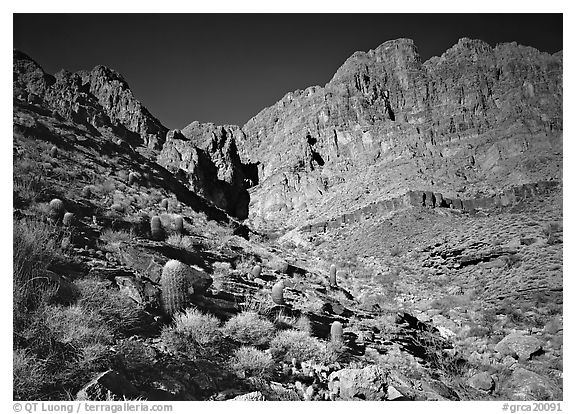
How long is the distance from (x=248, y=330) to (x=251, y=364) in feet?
2.97

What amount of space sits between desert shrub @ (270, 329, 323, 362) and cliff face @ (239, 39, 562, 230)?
130 feet

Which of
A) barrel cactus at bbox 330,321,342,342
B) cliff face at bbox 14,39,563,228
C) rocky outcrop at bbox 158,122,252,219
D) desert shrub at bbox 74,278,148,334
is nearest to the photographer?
desert shrub at bbox 74,278,148,334

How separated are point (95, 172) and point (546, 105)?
66.4 m

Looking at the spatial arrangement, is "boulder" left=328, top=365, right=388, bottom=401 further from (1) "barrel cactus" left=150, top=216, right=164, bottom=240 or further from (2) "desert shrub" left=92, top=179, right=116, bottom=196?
(2) "desert shrub" left=92, top=179, right=116, bottom=196

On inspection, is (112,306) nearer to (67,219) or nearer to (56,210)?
(67,219)

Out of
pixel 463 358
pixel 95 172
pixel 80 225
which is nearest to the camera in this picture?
pixel 80 225

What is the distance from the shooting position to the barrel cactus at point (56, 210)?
23.2 feet

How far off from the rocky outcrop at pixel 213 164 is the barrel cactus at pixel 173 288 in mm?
63822

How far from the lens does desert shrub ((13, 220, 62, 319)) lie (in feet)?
14.1

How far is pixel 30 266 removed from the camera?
15.4ft

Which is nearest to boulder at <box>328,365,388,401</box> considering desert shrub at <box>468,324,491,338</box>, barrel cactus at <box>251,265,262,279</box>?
barrel cactus at <box>251,265,262,279</box>
